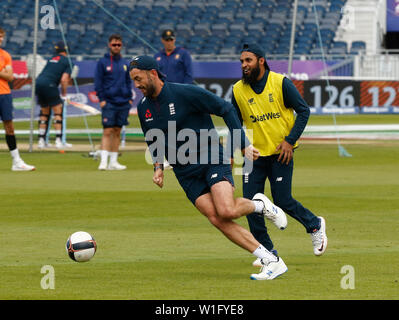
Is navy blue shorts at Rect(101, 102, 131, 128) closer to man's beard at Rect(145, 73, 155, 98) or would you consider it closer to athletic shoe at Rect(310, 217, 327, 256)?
athletic shoe at Rect(310, 217, 327, 256)

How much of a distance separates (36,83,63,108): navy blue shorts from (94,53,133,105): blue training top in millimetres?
4990

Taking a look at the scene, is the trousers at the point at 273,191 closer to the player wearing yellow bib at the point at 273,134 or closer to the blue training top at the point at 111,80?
the player wearing yellow bib at the point at 273,134

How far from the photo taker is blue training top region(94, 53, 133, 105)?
1895cm

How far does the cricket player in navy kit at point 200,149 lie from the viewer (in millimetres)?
8406

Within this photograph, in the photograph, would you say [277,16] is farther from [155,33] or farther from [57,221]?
[57,221]

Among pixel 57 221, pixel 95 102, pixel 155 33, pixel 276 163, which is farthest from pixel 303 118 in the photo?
pixel 155 33

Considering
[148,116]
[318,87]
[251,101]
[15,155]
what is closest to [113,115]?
[15,155]

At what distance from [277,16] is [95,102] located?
476 inches

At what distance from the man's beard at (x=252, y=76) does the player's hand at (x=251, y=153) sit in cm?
76

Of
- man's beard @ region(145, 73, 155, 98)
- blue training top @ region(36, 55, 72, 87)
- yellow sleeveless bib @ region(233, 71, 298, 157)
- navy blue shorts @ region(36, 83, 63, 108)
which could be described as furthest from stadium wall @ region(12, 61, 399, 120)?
man's beard @ region(145, 73, 155, 98)

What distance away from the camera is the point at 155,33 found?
40.2 metres

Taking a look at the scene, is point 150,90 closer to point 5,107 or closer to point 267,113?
point 267,113

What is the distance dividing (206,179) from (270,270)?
99 cm

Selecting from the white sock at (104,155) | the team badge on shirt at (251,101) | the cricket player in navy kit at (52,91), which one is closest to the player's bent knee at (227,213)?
the team badge on shirt at (251,101)
